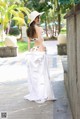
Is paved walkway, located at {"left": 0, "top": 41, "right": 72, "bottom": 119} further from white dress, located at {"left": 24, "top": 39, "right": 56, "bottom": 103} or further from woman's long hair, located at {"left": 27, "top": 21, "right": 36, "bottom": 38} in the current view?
woman's long hair, located at {"left": 27, "top": 21, "right": 36, "bottom": 38}

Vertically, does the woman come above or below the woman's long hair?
below

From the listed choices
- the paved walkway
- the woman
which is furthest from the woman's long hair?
the paved walkway

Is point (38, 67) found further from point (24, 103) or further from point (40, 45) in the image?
point (24, 103)

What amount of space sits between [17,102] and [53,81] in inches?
109

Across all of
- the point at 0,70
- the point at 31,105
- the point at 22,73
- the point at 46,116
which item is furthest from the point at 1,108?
the point at 0,70

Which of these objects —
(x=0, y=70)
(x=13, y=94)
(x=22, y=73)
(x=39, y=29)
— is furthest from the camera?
(x=0, y=70)

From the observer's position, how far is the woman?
733cm

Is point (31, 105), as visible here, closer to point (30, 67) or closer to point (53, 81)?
point (30, 67)

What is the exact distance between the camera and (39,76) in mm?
7332

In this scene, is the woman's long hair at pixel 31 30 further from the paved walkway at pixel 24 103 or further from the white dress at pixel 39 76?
the paved walkway at pixel 24 103

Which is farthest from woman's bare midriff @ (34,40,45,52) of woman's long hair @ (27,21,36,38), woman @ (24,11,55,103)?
woman's long hair @ (27,21,36,38)

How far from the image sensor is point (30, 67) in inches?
291

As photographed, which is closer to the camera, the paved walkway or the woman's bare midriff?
the paved walkway

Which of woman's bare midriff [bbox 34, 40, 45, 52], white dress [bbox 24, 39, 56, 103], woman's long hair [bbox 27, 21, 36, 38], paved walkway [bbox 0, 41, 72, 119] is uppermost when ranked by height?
woman's long hair [bbox 27, 21, 36, 38]
